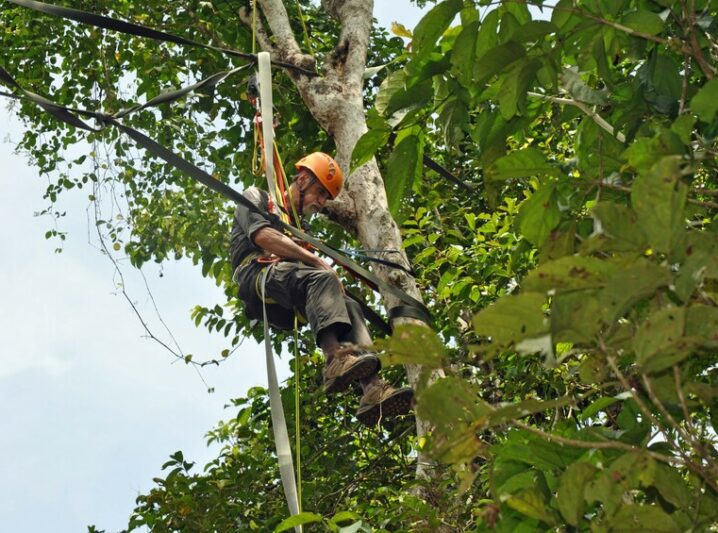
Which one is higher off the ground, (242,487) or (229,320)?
(229,320)

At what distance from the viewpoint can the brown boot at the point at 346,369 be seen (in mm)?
4133

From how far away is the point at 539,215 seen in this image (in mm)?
1922

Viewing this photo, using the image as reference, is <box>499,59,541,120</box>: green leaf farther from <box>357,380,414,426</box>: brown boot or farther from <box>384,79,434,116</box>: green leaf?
<box>357,380,414,426</box>: brown boot

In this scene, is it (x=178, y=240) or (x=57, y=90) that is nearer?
(x=178, y=240)

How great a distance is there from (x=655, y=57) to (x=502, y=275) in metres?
2.49

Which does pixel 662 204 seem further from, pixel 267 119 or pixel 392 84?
pixel 267 119

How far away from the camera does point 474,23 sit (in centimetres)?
202

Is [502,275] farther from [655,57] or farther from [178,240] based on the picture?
[178,240]

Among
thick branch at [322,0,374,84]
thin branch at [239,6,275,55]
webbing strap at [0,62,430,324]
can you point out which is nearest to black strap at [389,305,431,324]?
webbing strap at [0,62,430,324]

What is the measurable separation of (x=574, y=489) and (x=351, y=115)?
3268 mm

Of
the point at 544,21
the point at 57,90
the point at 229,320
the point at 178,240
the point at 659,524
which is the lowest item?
the point at 659,524

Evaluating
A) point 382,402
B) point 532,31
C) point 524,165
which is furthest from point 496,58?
point 382,402

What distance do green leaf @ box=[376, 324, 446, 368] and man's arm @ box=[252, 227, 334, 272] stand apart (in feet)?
10.3

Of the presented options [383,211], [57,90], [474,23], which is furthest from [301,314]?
[57,90]
